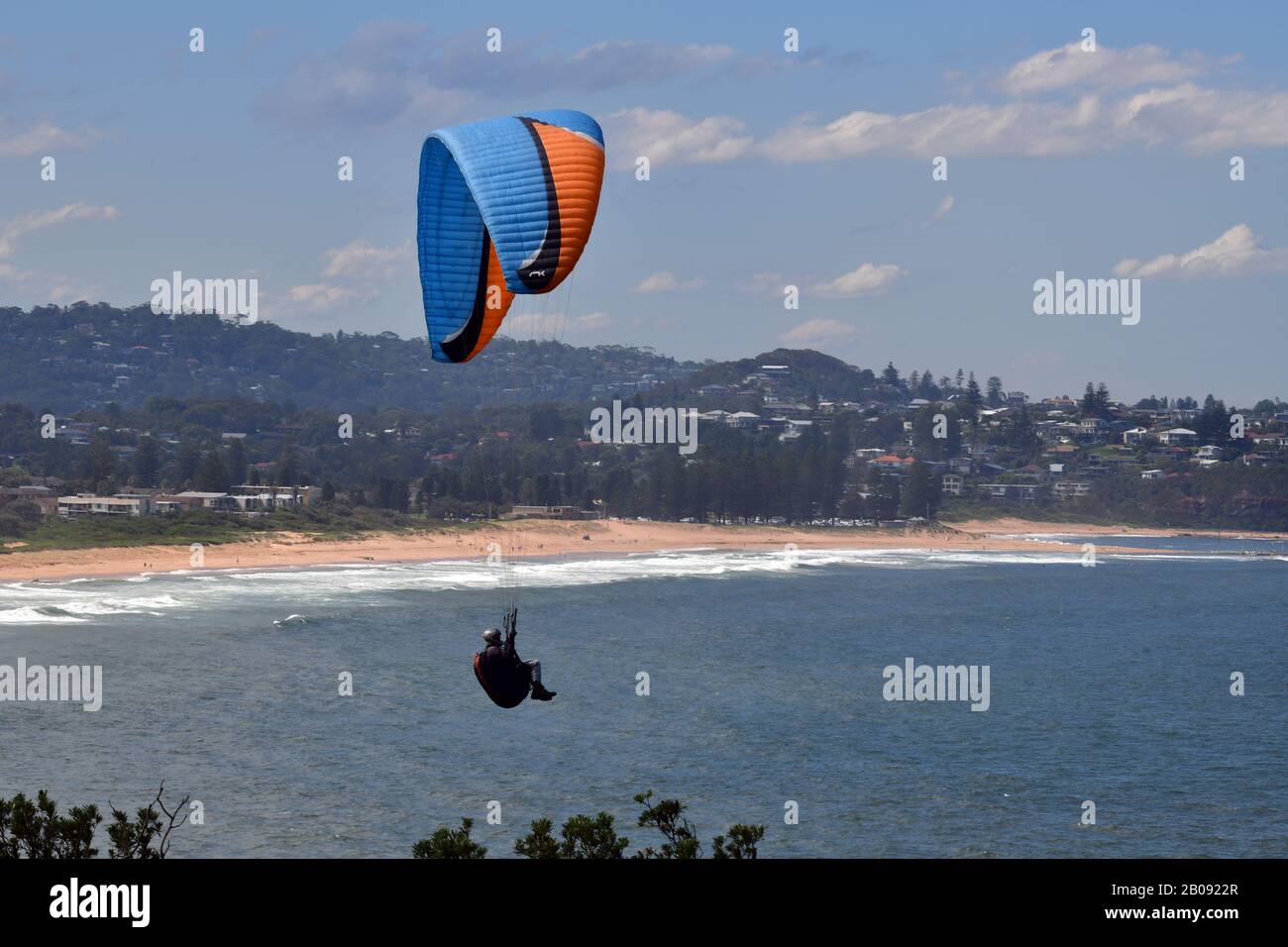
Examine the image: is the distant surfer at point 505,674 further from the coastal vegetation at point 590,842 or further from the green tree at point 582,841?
the green tree at point 582,841

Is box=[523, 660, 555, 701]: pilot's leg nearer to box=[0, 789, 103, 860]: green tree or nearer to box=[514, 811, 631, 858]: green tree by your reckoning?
box=[514, 811, 631, 858]: green tree

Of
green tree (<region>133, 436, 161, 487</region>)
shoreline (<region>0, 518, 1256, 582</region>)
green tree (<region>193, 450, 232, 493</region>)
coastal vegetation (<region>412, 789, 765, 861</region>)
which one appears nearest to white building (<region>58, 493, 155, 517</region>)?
shoreline (<region>0, 518, 1256, 582</region>)

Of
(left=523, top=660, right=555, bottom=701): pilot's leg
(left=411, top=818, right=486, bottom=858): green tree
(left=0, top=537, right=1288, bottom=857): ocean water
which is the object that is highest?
(left=523, top=660, right=555, bottom=701): pilot's leg

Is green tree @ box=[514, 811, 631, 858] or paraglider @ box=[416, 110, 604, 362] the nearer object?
green tree @ box=[514, 811, 631, 858]

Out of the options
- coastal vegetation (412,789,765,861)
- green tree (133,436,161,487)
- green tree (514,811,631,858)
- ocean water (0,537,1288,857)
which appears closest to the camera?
coastal vegetation (412,789,765,861)

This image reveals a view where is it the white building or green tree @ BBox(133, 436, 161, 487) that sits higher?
green tree @ BBox(133, 436, 161, 487)

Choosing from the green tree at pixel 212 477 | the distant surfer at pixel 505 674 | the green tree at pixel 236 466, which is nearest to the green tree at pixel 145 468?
the green tree at pixel 236 466
